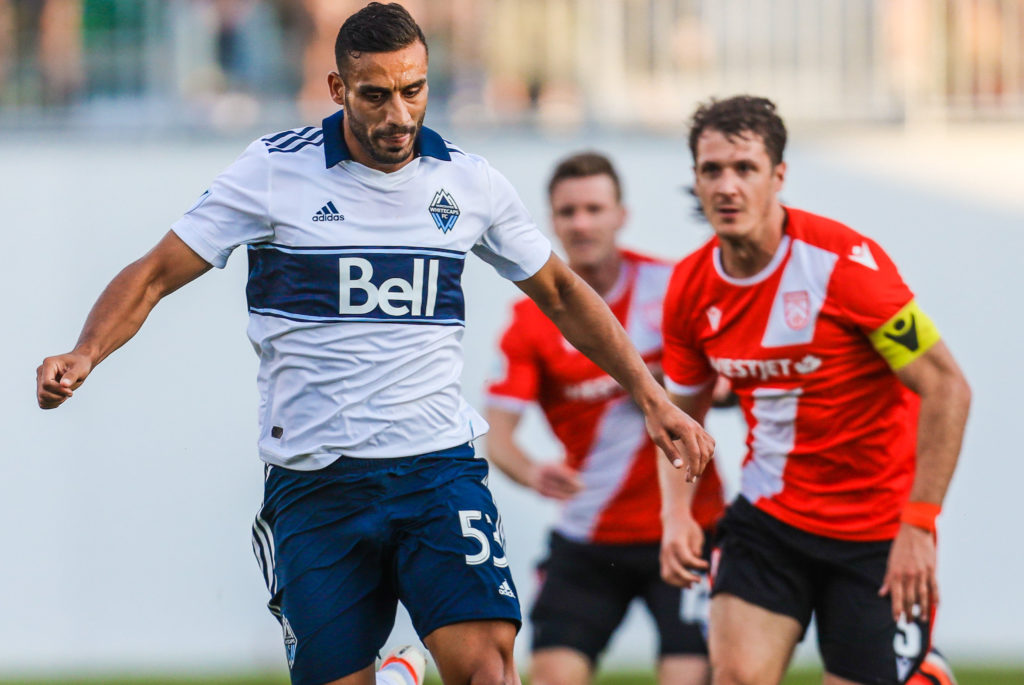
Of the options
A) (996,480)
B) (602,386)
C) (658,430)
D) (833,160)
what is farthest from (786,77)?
(658,430)

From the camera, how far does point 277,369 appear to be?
169 inches

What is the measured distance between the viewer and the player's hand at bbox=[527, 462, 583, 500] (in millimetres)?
5668

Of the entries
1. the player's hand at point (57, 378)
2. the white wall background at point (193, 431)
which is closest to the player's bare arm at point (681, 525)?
the player's hand at point (57, 378)

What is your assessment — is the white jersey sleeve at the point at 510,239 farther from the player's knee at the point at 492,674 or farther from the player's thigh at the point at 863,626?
the player's thigh at the point at 863,626

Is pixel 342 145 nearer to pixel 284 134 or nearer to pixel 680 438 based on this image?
pixel 284 134

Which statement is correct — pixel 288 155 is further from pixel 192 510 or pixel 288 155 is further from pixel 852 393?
pixel 192 510

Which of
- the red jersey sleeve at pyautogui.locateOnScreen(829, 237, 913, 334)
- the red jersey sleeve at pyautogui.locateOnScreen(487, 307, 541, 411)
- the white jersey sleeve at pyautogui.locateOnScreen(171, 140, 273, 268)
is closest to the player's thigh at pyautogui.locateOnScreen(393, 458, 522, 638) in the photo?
the white jersey sleeve at pyautogui.locateOnScreen(171, 140, 273, 268)

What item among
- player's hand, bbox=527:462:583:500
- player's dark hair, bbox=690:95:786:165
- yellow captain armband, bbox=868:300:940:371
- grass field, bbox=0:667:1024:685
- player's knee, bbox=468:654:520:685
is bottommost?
grass field, bbox=0:667:1024:685

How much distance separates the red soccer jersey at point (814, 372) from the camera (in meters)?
4.92

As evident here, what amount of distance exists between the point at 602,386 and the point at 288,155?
7.78 ft

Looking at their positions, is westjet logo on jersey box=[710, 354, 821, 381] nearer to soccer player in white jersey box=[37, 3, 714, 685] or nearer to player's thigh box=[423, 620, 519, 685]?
soccer player in white jersey box=[37, 3, 714, 685]

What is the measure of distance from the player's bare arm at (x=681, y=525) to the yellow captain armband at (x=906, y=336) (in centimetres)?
76

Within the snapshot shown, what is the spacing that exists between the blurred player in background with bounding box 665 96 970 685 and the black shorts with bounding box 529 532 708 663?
2.62 ft

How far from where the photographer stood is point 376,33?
406 cm
